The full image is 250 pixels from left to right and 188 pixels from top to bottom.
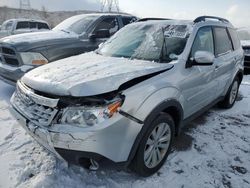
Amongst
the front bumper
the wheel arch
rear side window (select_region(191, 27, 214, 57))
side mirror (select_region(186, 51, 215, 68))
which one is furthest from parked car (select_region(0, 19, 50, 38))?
the front bumper

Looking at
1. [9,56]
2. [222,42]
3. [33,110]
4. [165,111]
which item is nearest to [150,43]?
[165,111]

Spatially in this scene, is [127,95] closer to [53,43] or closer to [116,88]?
[116,88]

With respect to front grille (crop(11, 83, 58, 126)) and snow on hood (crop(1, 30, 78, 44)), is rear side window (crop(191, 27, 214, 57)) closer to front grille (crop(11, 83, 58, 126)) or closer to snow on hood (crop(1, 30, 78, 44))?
front grille (crop(11, 83, 58, 126))

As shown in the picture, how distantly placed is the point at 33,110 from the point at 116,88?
2.85ft

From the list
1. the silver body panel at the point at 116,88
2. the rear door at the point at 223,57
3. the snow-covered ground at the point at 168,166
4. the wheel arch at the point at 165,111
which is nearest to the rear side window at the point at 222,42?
the rear door at the point at 223,57

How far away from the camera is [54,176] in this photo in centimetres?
295

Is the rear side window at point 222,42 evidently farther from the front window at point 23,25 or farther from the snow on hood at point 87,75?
the front window at point 23,25

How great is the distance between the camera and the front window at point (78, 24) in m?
6.23

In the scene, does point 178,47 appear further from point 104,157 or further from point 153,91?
point 104,157

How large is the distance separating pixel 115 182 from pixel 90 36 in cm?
374

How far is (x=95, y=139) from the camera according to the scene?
7.55ft

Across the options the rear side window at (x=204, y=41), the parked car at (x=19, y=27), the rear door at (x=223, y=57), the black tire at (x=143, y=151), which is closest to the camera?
the black tire at (x=143, y=151)

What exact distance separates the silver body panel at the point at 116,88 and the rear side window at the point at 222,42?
25.7 inches

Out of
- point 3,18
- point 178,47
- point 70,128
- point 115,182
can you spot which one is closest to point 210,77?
point 178,47
